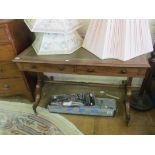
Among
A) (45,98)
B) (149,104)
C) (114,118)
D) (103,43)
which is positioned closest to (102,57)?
(103,43)

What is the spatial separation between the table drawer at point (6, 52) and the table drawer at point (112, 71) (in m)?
0.69

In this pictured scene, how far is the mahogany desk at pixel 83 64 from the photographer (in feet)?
4.51

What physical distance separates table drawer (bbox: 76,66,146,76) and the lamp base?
1.95ft

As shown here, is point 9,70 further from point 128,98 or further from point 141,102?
point 141,102

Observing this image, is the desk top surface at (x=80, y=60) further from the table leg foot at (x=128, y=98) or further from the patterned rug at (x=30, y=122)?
the patterned rug at (x=30, y=122)

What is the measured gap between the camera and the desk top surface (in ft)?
4.50

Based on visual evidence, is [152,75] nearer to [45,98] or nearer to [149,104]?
[149,104]

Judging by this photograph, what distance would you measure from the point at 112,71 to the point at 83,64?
24cm

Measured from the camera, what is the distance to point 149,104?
74.4 inches

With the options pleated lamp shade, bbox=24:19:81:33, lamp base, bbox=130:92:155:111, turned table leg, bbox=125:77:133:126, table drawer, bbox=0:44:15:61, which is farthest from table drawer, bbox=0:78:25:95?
lamp base, bbox=130:92:155:111

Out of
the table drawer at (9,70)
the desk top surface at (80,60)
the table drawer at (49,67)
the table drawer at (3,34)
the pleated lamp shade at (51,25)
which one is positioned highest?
the pleated lamp shade at (51,25)

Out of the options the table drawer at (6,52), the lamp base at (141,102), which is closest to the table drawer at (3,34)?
the table drawer at (6,52)

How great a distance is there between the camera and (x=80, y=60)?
1.45m
